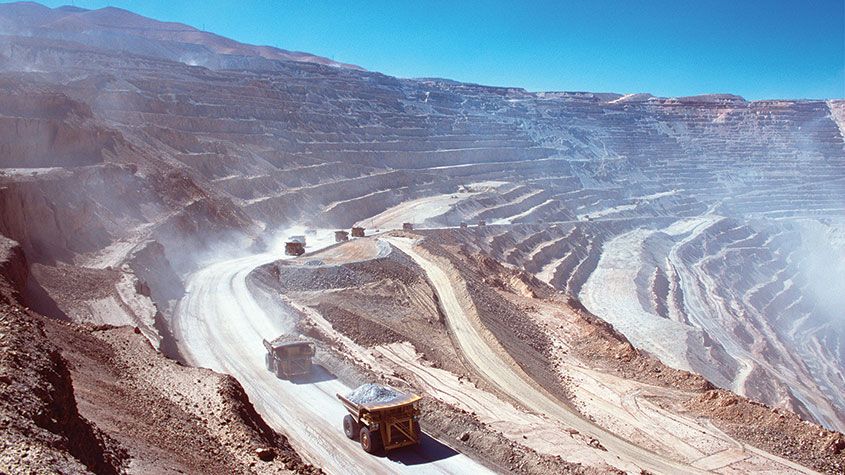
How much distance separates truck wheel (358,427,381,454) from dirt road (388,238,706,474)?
5.93 meters

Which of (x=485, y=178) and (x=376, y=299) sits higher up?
(x=485, y=178)

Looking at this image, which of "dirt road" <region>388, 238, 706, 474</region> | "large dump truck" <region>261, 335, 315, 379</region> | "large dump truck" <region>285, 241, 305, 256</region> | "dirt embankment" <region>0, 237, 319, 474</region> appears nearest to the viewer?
"dirt embankment" <region>0, 237, 319, 474</region>

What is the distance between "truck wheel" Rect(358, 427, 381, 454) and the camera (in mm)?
Answer: 16875

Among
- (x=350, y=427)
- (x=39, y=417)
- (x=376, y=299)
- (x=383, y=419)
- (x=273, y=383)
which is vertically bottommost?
(x=273, y=383)

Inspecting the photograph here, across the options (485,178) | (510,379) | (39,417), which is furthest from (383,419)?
Result: (485,178)

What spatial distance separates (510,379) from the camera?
2488 cm

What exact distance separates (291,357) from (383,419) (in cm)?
661

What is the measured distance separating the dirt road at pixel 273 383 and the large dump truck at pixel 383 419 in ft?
1.21

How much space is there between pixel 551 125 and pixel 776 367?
314 ft

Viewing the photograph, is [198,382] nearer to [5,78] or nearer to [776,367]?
[5,78]

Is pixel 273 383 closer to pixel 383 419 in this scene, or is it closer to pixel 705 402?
pixel 383 419

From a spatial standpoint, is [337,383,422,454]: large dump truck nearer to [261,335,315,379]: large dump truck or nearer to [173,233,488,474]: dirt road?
[173,233,488,474]: dirt road

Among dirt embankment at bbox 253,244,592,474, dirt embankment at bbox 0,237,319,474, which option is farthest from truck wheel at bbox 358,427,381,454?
dirt embankment at bbox 253,244,592,474

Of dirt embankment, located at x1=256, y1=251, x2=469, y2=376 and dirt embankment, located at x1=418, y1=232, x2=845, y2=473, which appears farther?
dirt embankment, located at x1=256, y1=251, x2=469, y2=376
